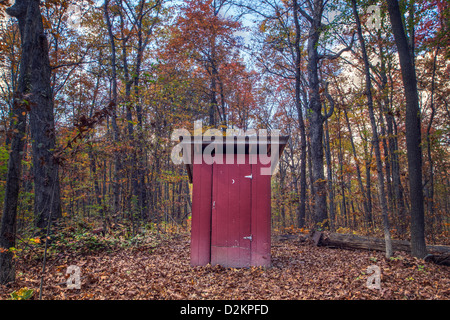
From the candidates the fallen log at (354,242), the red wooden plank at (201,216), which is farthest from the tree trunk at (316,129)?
the red wooden plank at (201,216)

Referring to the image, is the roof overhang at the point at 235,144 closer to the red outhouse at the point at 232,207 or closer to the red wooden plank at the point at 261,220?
the red outhouse at the point at 232,207

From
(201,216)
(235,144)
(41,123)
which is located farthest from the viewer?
(41,123)

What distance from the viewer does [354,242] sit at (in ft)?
24.0

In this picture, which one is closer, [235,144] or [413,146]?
[235,144]

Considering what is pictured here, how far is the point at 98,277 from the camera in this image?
4.71 metres

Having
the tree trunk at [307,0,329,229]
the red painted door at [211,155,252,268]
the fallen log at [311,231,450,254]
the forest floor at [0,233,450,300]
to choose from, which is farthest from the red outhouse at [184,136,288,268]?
the tree trunk at [307,0,329,229]

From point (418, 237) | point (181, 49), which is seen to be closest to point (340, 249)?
point (418, 237)

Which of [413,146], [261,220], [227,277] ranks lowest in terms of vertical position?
[227,277]

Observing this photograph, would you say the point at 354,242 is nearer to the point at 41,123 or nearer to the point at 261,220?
the point at 261,220

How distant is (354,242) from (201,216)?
14.8 ft

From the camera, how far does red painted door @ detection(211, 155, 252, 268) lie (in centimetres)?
561

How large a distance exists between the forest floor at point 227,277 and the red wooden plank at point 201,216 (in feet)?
0.99

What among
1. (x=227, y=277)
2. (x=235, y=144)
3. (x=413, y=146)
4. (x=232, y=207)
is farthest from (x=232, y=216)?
(x=413, y=146)
